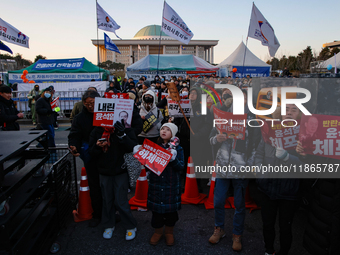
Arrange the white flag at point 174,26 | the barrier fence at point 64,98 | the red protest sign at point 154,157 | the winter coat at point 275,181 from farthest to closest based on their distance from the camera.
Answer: the barrier fence at point 64,98 < the white flag at point 174,26 < the red protest sign at point 154,157 < the winter coat at point 275,181

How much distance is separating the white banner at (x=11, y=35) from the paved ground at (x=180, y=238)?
27.7ft

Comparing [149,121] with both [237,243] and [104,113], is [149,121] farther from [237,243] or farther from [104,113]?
[237,243]

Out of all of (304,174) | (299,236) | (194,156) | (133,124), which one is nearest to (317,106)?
(304,174)

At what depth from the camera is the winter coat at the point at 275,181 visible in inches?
101

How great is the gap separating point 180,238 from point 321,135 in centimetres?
213

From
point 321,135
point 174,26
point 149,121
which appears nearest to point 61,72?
point 174,26

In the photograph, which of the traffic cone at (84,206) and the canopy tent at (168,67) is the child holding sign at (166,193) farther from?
the canopy tent at (168,67)

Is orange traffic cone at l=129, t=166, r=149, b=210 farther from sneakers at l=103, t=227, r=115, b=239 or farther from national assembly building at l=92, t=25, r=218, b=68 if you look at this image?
national assembly building at l=92, t=25, r=218, b=68

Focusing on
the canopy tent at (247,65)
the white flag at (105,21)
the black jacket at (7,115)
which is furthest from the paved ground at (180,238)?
the canopy tent at (247,65)

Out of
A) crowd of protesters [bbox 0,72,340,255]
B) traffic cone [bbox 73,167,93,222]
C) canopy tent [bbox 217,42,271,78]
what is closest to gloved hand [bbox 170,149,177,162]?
crowd of protesters [bbox 0,72,340,255]

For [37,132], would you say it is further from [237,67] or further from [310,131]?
[237,67]

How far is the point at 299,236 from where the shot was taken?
3.30m

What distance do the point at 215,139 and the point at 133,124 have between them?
1137 millimetres

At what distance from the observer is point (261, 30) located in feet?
35.2
